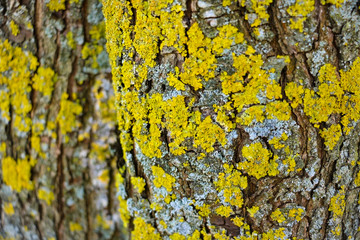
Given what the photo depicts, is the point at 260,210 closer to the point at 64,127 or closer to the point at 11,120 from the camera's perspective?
the point at 64,127

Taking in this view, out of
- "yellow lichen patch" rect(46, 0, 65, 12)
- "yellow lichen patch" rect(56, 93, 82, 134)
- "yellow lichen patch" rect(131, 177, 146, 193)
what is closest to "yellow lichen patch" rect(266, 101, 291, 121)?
"yellow lichen patch" rect(131, 177, 146, 193)

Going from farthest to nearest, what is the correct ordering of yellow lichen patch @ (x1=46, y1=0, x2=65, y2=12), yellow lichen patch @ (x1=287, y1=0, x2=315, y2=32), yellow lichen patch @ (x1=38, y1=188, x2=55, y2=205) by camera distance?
yellow lichen patch @ (x1=38, y1=188, x2=55, y2=205)
yellow lichen patch @ (x1=46, y1=0, x2=65, y2=12)
yellow lichen patch @ (x1=287, y1=0, x2=315, y2=32)

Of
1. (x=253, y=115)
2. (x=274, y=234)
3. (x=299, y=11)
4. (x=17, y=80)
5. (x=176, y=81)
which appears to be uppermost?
(x=17, y=80)

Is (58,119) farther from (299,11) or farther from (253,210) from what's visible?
(299,11)

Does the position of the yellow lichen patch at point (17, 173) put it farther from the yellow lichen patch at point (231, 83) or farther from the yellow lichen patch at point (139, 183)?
the yellow lichen patch at point (231, 83)

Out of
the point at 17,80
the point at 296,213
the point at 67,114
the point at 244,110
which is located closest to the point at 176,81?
the point at 244,110

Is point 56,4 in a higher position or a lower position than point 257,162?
higher

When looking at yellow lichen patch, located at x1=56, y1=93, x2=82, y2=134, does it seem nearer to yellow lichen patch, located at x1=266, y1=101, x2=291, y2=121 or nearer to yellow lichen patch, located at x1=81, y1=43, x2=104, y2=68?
yellow lichen patch, located at x1=81, y1=43, x2=104, y2=68
